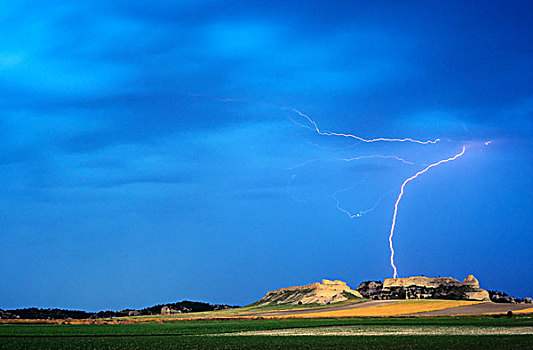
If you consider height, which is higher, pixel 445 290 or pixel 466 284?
pixel 466 284

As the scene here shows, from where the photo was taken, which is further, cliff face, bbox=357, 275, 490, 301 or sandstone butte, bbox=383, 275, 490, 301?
cliff face, bbox=357, 275, 490, 301

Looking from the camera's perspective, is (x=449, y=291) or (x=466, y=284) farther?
(x=449, y=291)

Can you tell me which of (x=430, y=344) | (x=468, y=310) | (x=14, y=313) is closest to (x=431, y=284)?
(x=468, y=310)

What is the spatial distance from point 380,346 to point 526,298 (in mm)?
127965

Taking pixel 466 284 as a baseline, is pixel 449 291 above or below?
below

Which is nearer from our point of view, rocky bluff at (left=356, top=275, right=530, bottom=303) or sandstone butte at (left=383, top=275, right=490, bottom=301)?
rocky bluff at (left=356, top=275, right=530, bottom=303)

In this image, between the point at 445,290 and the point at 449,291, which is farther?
the point at 445,290

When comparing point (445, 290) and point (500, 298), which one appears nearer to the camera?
point (500, 298)

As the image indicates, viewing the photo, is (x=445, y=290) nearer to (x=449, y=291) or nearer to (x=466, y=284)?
(x=449, y=291)

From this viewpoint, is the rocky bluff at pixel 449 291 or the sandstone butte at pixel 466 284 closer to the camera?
the rocky bluff at pixel 449 291

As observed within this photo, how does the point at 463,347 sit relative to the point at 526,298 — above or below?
below

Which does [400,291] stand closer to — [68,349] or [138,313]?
[138,313]

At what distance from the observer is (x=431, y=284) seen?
645 feet

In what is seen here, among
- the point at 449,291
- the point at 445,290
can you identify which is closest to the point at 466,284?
the point at 449,291
